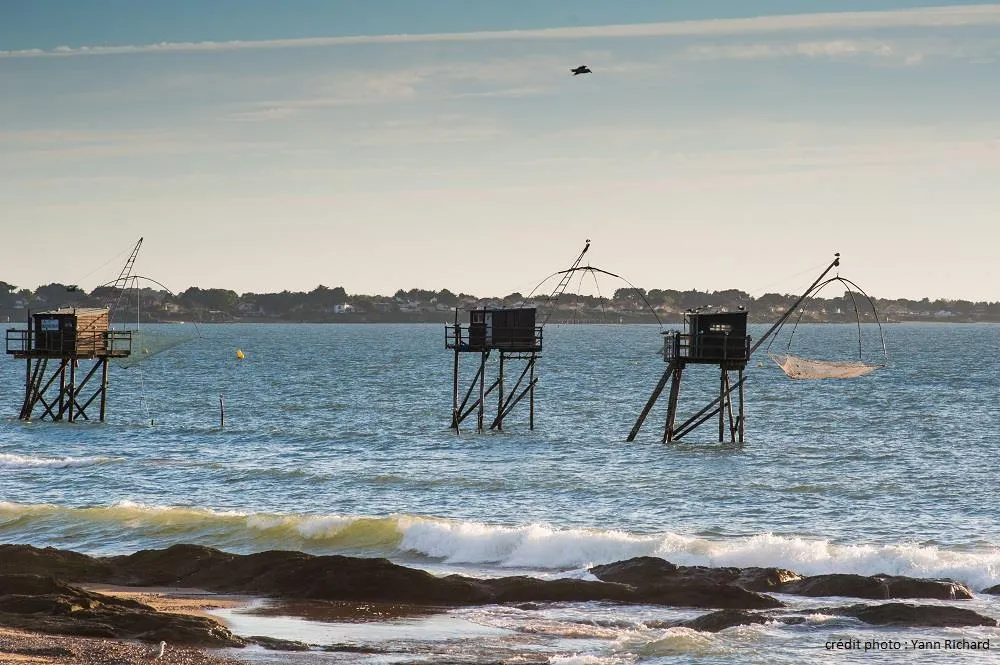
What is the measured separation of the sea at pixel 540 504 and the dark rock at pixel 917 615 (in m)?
0.47

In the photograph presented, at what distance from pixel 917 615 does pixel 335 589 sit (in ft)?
39.2

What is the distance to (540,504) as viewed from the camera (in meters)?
38.4

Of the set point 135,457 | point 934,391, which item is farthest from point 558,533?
point 934,391

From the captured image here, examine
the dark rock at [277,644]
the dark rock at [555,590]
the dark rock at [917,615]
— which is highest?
the dark rock at [917,615]

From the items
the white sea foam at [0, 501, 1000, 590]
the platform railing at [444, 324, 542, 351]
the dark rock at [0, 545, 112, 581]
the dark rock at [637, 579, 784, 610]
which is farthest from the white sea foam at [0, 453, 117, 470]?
the dark rock at [637, 579, 784, 610]

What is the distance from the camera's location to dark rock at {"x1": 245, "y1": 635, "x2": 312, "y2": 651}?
2172 centimetres

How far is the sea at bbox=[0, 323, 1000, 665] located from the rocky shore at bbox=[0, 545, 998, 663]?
0.62 meters

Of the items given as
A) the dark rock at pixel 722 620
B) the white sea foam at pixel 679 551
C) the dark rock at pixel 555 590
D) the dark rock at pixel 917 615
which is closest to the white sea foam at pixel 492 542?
the white sea foam at pixel 679 551

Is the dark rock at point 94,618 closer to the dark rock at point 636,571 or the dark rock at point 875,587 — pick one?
the dark rock at point 636,571

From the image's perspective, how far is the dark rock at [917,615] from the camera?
76.8ft

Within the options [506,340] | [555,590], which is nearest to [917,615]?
[555,590]

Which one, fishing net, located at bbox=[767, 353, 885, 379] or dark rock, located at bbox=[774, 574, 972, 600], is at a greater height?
fishing net, located at bbox=[767, 353, 885, 379]

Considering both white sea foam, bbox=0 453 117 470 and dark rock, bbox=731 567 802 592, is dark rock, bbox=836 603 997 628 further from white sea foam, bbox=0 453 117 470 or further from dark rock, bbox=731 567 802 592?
white sea foam, bbox=0 453 117 470

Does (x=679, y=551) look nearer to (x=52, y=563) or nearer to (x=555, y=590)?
(x=555, y=590)
